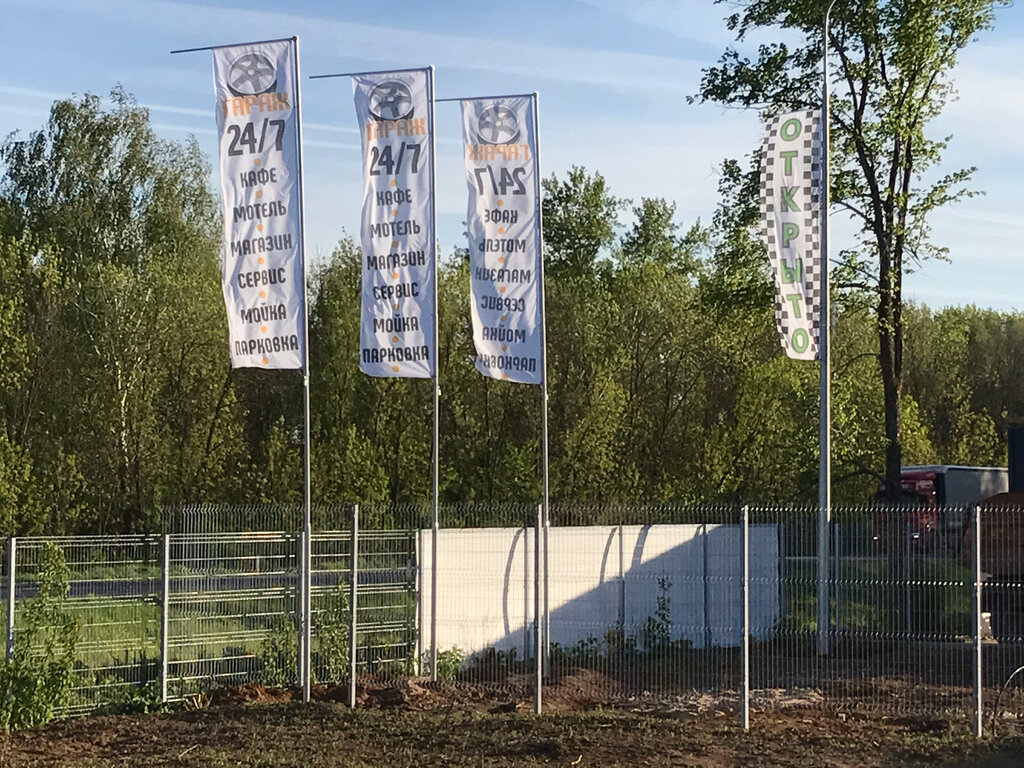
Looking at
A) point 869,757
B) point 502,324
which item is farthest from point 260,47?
point 869,757

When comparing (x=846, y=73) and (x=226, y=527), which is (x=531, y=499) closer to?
(x=846, y=73)

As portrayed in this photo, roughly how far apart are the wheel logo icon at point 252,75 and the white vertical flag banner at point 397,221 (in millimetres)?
1724

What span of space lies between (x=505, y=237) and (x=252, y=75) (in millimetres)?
4388

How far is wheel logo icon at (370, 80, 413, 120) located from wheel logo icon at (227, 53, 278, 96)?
1758mm

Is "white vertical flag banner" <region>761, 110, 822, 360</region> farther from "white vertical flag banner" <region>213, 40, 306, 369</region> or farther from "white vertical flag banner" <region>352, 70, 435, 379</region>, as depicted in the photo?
"white vertical flag banner" <region>213, 40, 306, 369</region>

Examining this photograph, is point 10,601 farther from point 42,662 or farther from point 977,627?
point 977,627

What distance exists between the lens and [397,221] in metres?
18.3

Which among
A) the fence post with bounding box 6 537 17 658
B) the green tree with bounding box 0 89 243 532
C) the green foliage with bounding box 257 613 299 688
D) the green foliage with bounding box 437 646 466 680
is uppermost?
the green tree with bounding box 0 89 243 532

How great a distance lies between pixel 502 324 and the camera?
19.9 m

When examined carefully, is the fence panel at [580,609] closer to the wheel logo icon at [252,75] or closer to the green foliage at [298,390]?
the wheel logo icon at [252,75]

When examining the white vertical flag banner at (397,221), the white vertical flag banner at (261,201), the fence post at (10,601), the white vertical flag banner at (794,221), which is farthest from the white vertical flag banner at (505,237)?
the fence post at (10,601)

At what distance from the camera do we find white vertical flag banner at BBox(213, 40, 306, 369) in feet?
55.1

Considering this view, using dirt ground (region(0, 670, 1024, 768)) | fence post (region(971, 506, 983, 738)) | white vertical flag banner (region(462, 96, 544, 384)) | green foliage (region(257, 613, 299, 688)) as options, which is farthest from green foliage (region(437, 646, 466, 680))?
fence post (region(971, 506, 983, 738))

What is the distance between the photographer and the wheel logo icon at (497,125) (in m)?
19.5
